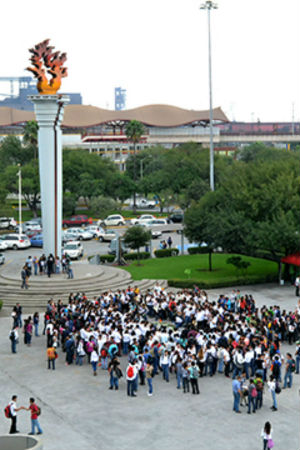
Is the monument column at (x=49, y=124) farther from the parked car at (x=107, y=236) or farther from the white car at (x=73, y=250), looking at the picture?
the parked car at (x=107, y=236)

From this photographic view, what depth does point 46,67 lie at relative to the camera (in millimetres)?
38281

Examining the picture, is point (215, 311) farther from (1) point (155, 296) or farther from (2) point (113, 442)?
(2) point (113, 442)

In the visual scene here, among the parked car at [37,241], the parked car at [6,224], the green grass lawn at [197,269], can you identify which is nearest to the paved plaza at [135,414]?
the green grass lawn at [197,269]

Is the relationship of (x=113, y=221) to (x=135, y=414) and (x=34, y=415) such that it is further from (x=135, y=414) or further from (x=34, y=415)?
(x=34, y=415)

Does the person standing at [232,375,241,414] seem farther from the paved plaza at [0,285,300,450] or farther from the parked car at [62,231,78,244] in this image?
the parked car at [62,231,78,244]

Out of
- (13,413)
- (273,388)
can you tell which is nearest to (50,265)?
(13,413)

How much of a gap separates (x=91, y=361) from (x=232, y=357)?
4.95 metres

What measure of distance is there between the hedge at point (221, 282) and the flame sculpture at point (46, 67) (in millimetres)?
12958

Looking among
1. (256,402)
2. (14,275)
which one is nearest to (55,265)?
(14,275)

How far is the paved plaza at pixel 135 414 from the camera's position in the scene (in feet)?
58.9

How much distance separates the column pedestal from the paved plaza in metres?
14.3

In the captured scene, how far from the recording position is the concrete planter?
48.1 ft

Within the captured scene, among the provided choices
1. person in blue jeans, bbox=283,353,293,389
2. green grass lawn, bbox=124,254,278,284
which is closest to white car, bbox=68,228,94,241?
green grass lawn, bbox=124,254,278,284

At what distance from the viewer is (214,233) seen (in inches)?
1549
